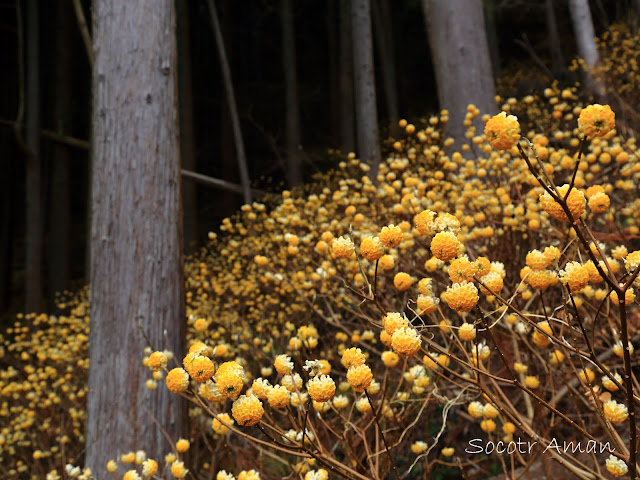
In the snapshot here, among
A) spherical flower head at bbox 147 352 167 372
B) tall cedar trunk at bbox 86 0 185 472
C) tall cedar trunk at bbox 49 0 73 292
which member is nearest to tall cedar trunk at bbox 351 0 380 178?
tall cedar trunk at bbox 86 0 185 472

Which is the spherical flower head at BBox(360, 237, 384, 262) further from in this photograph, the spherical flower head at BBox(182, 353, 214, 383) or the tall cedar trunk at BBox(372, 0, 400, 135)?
the tall cedar trunk at BBox(372, 0, 400, 135)

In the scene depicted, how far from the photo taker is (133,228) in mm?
2367

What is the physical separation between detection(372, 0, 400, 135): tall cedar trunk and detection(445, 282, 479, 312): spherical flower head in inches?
347

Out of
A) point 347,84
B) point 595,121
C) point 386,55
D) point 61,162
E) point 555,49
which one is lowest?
point 595,121

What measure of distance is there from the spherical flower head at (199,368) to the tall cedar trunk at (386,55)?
879 centimetres

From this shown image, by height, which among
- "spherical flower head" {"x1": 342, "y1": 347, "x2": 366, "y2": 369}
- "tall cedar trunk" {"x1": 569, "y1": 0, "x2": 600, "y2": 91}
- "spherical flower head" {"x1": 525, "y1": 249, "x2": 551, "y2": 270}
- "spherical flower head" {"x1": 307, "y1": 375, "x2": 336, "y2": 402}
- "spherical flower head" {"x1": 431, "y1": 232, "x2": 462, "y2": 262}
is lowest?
"spherical flower head" {"x1": 307, "y1": 375, "x2": 336, "y2": 402}

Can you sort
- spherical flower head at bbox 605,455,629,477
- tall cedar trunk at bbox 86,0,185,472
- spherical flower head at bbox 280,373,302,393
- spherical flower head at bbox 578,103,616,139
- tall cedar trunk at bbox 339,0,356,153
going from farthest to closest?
tall cedar trunk at bbox 339,0,356,153, tall cedar trunk at bbox 86,0,185,472, spherical flower head at bbox 280,373,302,393, spherical flower head at bbox 605,455,629,477, spherical flower head at bbox 578,103,616,139

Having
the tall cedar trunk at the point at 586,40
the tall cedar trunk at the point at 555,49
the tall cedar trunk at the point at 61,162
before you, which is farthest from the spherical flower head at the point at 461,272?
the tall cedar trunk at the point at 555,49

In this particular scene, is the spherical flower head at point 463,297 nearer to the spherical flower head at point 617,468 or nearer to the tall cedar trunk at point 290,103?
the spherical flower head at point 617,468

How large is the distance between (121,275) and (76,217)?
1111 centimetres

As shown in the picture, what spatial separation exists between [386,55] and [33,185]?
7210 mm

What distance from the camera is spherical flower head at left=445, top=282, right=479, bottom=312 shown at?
0.70 meters

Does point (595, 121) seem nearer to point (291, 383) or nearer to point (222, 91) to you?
point (291, 383)

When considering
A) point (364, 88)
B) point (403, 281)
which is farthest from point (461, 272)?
point (364, 88)
